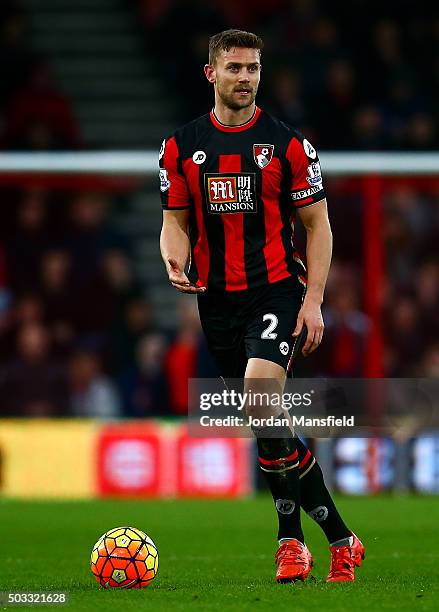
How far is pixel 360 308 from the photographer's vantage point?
11.8 metres

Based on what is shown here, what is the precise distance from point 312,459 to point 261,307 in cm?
66

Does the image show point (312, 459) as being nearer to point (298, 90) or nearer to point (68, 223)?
point (68, 223)

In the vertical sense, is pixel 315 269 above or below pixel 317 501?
above

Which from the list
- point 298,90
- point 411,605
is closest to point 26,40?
point 298,90

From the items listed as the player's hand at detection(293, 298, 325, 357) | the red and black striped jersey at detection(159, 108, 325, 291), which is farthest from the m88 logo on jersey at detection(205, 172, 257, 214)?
the player's hand at detection(293, 298, 325, 357)

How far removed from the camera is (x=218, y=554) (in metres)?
7.11

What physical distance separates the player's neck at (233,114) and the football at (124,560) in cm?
168

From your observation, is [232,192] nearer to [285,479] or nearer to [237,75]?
[237,75]

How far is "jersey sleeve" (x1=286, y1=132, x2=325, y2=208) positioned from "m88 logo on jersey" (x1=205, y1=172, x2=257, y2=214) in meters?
0.17

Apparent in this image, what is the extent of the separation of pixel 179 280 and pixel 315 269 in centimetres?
54

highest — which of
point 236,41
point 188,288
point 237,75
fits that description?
point 236,41
